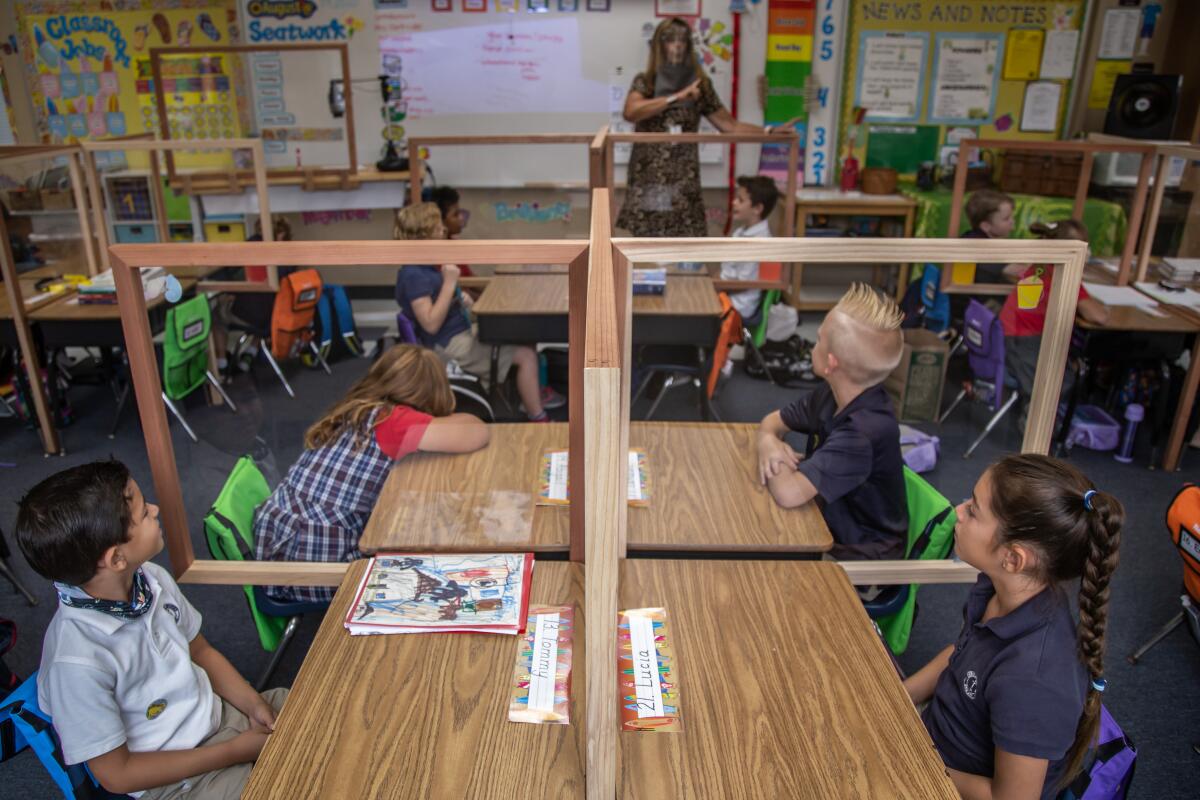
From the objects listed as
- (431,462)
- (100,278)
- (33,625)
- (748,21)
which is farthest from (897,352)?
(748,21)

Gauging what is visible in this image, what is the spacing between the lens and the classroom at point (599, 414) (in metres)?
1.22

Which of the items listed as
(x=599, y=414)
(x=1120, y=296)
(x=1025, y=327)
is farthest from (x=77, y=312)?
(x=1120, y=296)

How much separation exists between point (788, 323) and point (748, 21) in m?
1.97

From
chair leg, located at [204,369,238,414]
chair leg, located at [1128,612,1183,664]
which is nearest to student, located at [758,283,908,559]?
chair leg, located at [1128,612,1183,664]

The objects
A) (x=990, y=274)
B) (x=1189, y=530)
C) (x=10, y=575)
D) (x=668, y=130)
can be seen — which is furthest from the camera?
(x=668, y=130)

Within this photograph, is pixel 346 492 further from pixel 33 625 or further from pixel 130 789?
pixel 33 625

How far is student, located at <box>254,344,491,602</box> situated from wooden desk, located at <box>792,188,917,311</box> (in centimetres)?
336

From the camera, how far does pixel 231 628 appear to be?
8.13 feet

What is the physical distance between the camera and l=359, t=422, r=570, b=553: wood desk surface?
1.69m

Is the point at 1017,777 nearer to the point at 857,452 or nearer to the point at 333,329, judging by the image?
the point at 857,452

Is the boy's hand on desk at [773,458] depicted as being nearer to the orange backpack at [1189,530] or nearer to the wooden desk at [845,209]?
the orange backpack at [1189,530]

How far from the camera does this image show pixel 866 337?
1.91 meters

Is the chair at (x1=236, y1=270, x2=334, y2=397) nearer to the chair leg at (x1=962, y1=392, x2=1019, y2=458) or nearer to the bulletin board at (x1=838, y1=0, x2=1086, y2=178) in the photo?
the chair leg at (x1=962, y1=392, x2=1019, y2=458)

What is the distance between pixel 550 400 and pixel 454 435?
181 centimetres
